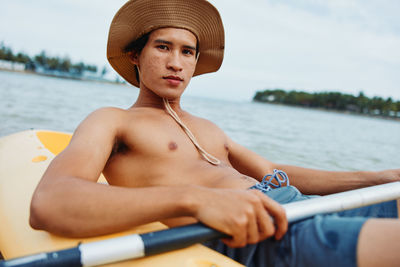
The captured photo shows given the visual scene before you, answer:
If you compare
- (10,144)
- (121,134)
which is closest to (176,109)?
(121,134)

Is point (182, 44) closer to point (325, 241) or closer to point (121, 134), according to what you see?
point (121, 134)

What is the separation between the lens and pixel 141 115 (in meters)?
1.88

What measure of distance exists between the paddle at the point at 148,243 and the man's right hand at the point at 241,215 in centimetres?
4

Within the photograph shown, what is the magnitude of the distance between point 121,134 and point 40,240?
23.6 inches

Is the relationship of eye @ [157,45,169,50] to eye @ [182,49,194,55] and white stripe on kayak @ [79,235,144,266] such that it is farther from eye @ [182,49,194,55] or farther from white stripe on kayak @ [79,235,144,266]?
white stripe on kayak @ [79,235,144,266]

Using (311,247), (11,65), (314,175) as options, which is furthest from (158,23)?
(11,65)

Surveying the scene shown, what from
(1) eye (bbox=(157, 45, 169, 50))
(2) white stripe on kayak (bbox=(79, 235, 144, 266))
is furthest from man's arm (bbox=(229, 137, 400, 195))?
(2) white stripe on kayak (bbox=(79, 235, 144, 266))

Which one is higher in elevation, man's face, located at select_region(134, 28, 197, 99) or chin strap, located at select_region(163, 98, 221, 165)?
man's face, located at select_region(134, 28, 197, 99)

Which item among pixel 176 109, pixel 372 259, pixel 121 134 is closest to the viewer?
pixel 372 259

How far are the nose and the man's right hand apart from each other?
100 centimetres

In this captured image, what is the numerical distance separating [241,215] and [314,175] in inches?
46.5

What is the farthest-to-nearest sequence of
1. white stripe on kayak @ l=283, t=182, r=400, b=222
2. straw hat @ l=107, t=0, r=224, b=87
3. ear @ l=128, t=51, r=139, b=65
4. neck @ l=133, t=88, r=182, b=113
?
ear @ l=128, t=51, r=139, b=65 → neck @ l=133, t=88, r=182, b=113 → straw hat @ l=107, t=0, r=224, b=87 → white stripe on kayak @ l=283, t=182, r=400, b=222

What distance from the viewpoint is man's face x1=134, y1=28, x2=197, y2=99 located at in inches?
76.5

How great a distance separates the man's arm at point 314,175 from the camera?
76.9 inches
